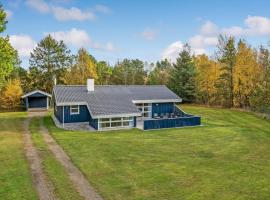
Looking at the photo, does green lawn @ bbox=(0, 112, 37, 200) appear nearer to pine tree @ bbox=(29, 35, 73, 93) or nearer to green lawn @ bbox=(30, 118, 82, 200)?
green lawn @ bbox=(30, 118, 82, 200)

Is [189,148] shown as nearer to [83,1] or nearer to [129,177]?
[129,177]

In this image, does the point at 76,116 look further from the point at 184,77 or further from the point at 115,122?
the point at 184,77

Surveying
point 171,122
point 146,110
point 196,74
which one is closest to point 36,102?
point 146,110

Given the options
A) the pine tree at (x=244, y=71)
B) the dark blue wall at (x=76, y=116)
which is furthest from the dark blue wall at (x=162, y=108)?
A: the pine tree at (x=244, y=71)

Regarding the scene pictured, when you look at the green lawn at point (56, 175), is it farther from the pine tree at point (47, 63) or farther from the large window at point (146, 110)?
the pine tree at point (47, 63)

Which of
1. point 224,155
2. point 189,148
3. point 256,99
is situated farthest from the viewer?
point 256,99

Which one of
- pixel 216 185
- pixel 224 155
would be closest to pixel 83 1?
pixel 224 155

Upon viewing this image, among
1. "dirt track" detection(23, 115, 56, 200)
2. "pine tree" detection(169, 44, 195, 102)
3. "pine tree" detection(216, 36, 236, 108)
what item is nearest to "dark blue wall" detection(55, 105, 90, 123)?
"dirt track" detection(23, 115, 56, 200)
